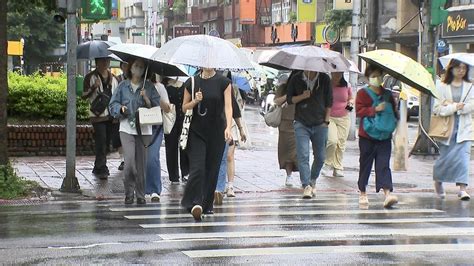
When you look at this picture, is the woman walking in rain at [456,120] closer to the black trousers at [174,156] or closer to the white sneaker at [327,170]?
the white sneaker at [327,170]

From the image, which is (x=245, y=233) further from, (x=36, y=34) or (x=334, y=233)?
(x=36, y=34)

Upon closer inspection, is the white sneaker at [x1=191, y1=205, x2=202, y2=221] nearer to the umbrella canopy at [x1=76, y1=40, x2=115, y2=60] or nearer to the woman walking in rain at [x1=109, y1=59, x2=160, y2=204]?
the woman walking in rain at [x1=109, y1=59, x2=160, y2=204]

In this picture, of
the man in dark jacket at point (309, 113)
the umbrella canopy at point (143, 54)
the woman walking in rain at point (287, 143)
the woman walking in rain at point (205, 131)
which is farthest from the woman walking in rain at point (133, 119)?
the woman walking in rain at point (287, 143)

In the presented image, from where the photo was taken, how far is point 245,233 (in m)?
9.92

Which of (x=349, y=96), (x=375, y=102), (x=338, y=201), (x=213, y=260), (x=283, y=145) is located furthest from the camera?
(x=349, y=96)

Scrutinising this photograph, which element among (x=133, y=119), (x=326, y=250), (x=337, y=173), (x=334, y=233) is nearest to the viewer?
(x=326, y=250)

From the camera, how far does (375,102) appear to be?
12133 millimetres

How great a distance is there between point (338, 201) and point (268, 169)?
14.0 ft

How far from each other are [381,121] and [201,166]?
2.50 meters

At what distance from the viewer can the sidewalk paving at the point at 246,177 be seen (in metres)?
14.5

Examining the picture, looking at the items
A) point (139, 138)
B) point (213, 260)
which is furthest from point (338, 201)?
point (213, 260)

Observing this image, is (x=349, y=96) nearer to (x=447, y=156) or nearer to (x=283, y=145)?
(x=283, y=145)

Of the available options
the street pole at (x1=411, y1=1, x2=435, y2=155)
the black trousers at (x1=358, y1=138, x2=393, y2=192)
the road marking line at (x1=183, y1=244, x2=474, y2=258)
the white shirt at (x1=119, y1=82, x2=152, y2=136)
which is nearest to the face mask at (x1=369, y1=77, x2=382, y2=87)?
the black trousers at (x1=358, y1=138, x2=393, y2=192)

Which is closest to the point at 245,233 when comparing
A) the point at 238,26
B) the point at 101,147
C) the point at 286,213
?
the point at 286,213
